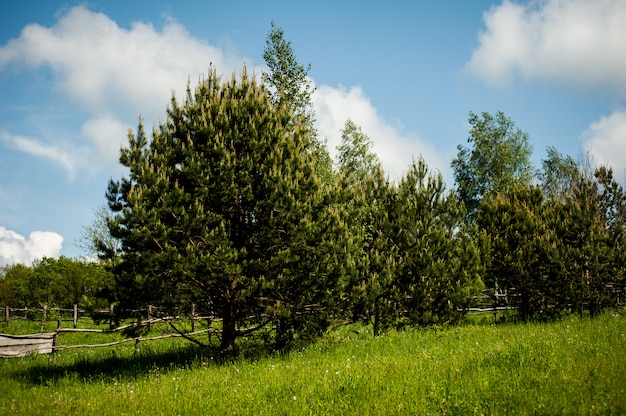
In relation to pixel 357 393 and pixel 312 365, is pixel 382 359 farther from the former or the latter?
pixel 357 393

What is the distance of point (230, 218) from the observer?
39.4 ft

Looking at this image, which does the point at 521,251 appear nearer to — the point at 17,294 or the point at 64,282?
the point at 64,282

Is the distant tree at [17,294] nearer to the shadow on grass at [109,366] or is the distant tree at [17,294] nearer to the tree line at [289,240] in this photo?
the shadow on grass at [109,366]

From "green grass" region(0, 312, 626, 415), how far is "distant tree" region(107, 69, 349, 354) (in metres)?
1.75

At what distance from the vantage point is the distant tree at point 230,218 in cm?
1033

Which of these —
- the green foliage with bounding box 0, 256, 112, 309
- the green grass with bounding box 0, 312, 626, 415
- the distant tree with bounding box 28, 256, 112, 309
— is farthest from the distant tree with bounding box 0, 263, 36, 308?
the green grass with bounding box 0, 312, 626, 415

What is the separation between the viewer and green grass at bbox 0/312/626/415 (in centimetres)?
660

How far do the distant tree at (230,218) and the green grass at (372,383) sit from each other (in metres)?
1.75

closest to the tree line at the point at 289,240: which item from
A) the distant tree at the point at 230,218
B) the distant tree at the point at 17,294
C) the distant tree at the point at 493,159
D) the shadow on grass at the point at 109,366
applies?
the distant tree at the point at 230,218

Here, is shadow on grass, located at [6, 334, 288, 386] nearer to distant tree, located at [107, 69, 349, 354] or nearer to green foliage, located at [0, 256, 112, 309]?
distant tree, located at [107, 69, 349, 354]

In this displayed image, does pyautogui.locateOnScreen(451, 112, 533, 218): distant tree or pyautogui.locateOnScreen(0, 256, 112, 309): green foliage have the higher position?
pyautogui.locateOnScreen(451, 112, 533, 218): distant tree

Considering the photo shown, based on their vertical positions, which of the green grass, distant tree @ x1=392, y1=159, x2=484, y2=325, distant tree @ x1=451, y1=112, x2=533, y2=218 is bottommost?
the green grass

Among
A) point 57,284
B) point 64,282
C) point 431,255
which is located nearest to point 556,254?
point 431,255

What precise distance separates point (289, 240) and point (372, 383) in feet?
15.3
